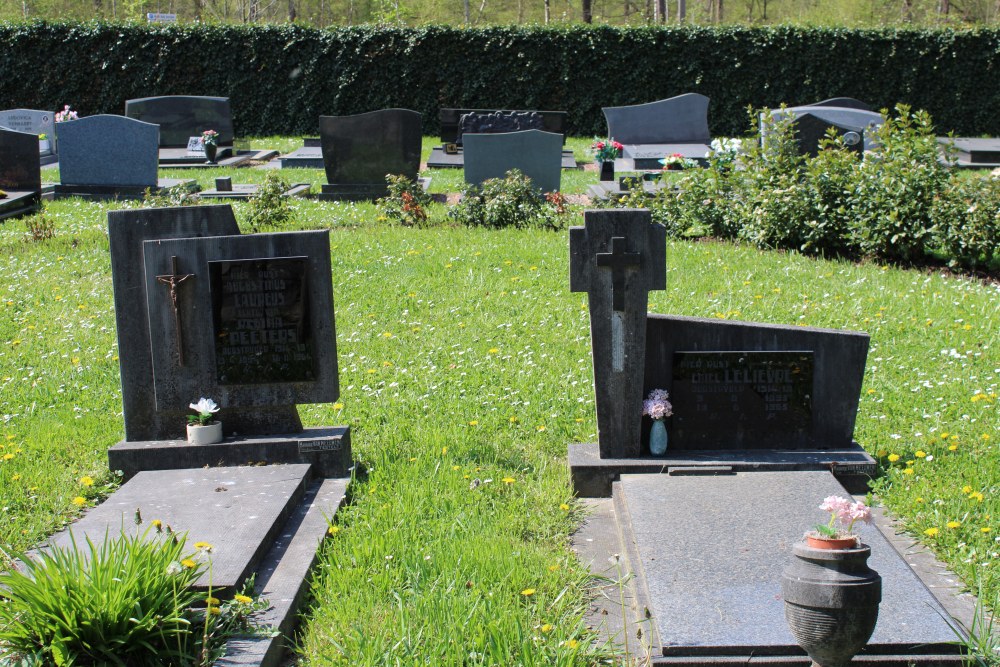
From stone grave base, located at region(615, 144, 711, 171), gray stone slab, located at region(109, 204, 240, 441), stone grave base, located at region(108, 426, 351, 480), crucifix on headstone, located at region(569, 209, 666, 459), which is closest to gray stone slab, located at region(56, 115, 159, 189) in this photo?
stone grave base, located at region(615, 144, 711, 171)

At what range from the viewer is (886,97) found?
25.1 metres

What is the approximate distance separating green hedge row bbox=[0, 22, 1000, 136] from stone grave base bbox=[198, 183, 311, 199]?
32.9 ft

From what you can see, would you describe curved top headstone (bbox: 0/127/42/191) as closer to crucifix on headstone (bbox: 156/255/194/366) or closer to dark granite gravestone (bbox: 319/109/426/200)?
dark granite gravestone (bbox: 319/109/426/200)

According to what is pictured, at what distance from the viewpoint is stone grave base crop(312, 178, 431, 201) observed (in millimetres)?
14297

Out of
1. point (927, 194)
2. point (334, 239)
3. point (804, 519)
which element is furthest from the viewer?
point (334, 239)

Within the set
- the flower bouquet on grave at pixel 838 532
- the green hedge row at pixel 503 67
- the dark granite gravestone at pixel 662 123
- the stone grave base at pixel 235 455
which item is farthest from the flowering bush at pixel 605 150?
the flower bouquet on grave at pixel 838 532

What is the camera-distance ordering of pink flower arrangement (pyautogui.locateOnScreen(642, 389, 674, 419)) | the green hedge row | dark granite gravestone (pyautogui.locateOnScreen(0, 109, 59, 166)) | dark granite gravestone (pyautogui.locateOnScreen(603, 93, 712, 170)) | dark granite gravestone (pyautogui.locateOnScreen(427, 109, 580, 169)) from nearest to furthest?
pink flower arrangement (pyautogui.locateOnScreen(642, 389, 674, 419)), dark granite gravestone (pyautogui.locateOnScreen(427, 109, 580, 169)), dark granite gravestone (pyautogui.locateOnScreen(603, 93, 712, 170)), dark granite gravestone (pyautogui.locateOnScreen(0, 109, 59, 166)), the green hedge row

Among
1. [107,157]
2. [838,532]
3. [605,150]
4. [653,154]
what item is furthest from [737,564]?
[653,154]

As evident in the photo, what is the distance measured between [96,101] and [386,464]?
2307cm

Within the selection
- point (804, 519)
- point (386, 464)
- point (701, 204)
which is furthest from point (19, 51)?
point (804, 519)

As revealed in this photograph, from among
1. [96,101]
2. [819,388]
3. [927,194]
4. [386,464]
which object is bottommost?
[386,464]

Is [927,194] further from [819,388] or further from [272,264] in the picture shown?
[272,264]

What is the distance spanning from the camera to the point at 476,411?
594cm

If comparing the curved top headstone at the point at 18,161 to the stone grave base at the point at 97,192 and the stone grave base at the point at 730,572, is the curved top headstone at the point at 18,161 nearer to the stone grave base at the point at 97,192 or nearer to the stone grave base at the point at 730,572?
the stone grave base at the point at 97,192
